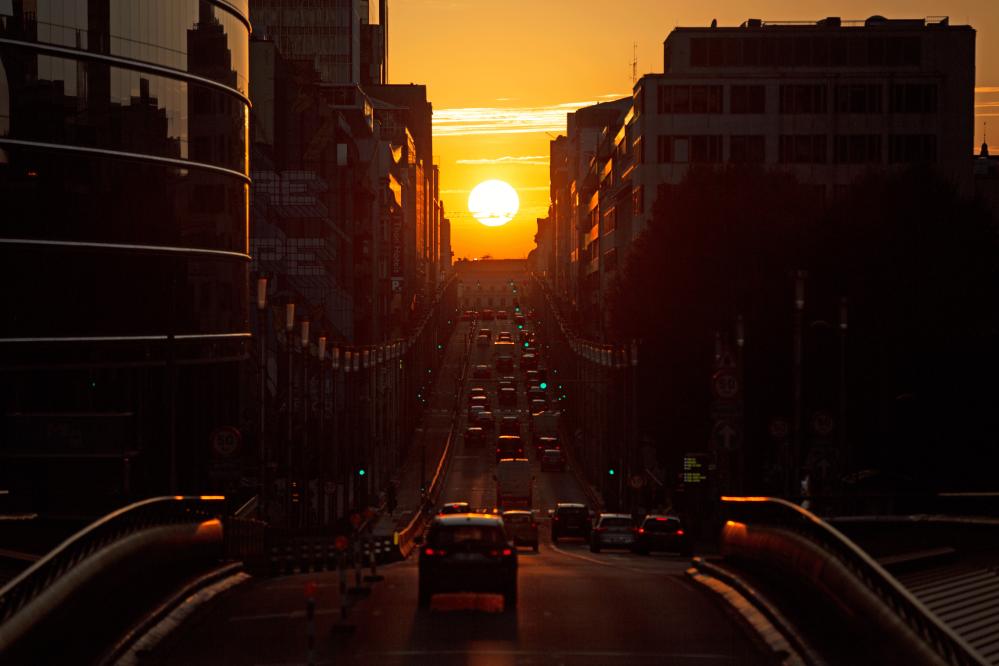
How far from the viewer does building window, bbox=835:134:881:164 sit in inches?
4331

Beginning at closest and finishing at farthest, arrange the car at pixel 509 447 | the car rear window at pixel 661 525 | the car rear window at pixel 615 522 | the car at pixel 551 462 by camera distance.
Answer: the car rear window at pixel 661 525 → the car rear window at pixel 615 522 → the car at pixel 509 447 → the car at pixel 551 462

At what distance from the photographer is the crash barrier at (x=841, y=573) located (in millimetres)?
17188

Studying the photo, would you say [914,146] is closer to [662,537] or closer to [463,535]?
[662,537]

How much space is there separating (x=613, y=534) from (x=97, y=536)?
34.0m

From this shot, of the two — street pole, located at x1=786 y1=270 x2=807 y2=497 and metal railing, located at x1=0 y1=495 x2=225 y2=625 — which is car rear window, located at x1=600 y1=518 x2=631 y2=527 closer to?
street pole, located at x1=786 y1=270 x2=807 y2=497

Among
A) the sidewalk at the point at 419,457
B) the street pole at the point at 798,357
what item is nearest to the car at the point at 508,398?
the sidewalk at the point at 419,457

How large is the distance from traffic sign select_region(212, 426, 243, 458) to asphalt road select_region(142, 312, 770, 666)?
47.2 ft

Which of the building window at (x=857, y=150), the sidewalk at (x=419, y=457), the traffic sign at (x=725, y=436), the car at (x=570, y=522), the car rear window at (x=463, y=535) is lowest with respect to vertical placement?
the sidewalk at (x=419, y=457)

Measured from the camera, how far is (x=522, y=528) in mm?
59406

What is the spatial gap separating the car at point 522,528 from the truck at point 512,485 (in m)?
27.9

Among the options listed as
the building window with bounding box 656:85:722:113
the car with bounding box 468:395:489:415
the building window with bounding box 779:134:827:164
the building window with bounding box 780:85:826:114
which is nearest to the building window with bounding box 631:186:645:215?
the building window with bounding box 656:85:722:113

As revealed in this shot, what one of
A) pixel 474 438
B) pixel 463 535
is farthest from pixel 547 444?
pixel 463 535

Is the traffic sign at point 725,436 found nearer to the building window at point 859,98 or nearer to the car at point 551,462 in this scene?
the building window at point 859,98

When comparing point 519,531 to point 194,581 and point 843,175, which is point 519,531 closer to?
point 194,581
